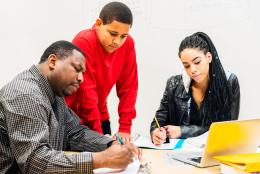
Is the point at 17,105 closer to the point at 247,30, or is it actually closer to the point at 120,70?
the point at 120,70

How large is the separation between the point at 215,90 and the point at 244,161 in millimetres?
942

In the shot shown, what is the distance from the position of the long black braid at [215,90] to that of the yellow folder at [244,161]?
0.76 metres

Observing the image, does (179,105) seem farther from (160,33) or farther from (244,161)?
(244,161)

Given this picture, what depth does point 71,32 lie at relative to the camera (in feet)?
9.18

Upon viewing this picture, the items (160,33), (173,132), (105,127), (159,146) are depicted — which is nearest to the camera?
(159,146)

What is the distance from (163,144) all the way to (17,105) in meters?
0.86

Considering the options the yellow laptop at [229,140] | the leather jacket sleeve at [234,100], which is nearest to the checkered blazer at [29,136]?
the yellow laptop at [229,140]

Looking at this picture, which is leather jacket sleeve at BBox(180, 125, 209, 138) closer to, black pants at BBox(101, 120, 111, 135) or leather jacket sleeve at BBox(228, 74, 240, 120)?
leather jacket sleeve at BBox(228, 74, 240, 120)

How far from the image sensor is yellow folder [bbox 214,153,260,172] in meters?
1.34

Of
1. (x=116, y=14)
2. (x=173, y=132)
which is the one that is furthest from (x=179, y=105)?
(x=116, y=14)

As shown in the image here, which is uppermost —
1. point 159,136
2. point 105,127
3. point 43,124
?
point 43,124

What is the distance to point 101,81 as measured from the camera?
2.21 meters

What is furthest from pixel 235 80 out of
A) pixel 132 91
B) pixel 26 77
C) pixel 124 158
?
pixel 26 77

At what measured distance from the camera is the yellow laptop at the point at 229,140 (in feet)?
4.82
